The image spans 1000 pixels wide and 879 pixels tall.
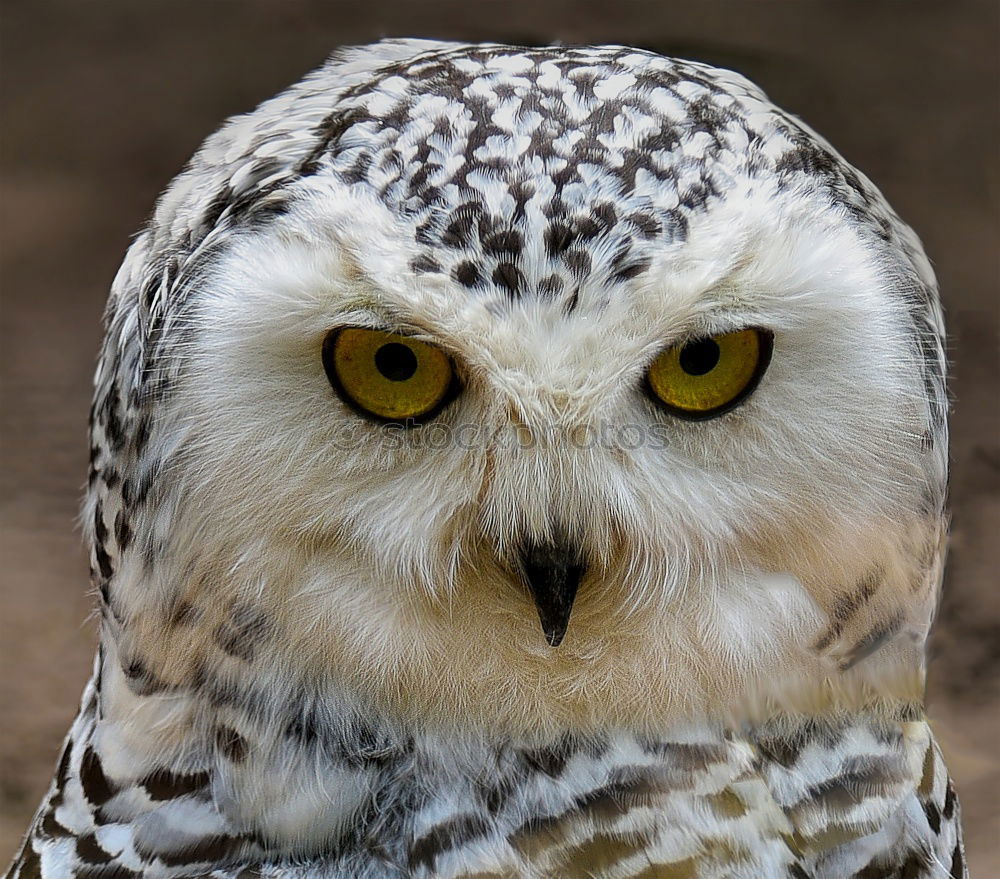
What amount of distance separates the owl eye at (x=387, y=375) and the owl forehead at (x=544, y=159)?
72 millimetres

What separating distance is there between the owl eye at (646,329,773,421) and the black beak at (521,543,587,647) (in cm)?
17

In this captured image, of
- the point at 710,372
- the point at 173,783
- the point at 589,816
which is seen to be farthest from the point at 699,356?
the point at 173,783

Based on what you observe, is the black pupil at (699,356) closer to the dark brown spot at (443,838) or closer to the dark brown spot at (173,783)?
the dark brown spot at (443,838)

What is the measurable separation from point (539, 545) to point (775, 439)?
0.22 meters

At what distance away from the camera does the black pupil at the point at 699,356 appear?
3.24 feet

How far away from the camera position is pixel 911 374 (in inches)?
43.2

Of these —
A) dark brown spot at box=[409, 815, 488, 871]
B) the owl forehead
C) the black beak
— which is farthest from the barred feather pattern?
the owl forehead

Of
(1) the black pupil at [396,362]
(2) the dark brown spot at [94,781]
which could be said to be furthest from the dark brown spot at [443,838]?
(1) the black pupil at [396,362]

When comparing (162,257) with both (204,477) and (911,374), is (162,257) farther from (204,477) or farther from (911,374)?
(911,374)

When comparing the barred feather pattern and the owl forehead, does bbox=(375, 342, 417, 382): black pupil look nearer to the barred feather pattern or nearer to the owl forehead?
the owl forehead

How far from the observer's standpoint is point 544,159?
40.2 inches

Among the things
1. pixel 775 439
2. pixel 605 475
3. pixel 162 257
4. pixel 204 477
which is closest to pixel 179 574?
pixel 204 477

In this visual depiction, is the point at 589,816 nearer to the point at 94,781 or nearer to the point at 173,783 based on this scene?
the point at 173,783

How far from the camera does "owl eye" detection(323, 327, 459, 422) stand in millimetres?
984
